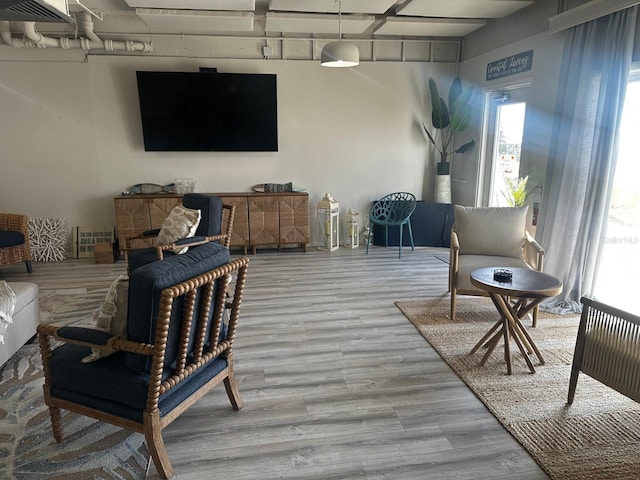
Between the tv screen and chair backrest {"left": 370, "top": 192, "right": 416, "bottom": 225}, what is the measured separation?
1.76 meters

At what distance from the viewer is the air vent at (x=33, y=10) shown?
A: 2.35m

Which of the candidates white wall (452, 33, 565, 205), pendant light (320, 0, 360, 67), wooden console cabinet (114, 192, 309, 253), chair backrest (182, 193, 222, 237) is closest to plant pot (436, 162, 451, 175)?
white wall (452, 33, 565, 205)

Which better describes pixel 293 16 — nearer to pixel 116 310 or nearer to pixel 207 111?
pixel 207 111

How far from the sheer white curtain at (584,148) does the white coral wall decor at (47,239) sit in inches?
227

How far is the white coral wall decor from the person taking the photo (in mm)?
5555

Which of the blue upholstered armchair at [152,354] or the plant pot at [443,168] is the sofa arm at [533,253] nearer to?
the plant pot at [443,168]

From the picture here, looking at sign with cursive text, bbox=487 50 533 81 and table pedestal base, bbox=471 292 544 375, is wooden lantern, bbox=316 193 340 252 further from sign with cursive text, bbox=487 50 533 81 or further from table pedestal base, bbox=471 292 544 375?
table pedestal base, bbox=471 292 544 375

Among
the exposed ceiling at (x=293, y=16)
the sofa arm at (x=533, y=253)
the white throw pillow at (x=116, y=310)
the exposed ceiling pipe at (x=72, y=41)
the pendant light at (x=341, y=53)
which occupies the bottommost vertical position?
the sofa arm at (x=533, y=253)

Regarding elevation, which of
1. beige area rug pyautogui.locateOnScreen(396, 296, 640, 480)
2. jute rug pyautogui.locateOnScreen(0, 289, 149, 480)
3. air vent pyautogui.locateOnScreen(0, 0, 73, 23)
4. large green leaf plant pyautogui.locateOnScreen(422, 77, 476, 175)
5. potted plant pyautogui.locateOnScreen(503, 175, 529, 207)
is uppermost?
air vent pyautogui.locateOnScreen(0, 0, 73, 23)

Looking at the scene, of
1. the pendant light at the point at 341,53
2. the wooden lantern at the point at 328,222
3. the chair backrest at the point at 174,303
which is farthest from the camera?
the wooden lantern at the point at 328,222

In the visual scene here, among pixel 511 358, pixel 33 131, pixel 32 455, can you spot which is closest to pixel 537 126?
pixel 511 358

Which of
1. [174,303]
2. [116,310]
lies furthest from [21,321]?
[174,303]

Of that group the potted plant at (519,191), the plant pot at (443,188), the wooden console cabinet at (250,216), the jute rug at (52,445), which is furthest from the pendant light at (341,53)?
the jute rug at (52,445)

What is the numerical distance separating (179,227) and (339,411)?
2197 mm
